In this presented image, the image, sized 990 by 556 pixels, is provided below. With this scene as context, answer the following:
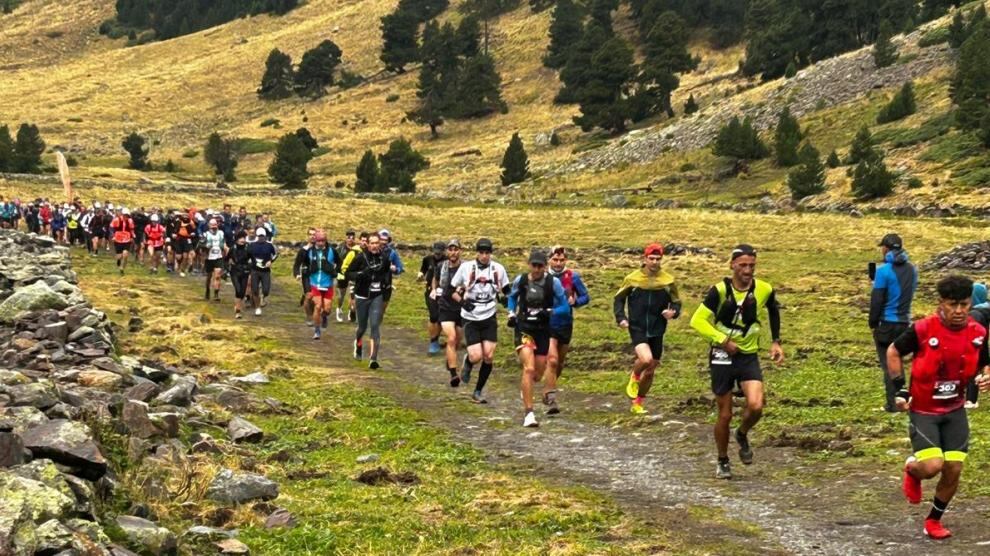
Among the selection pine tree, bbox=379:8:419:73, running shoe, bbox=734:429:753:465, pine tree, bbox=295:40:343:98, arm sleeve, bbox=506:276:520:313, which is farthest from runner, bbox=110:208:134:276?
pine tree, bbox=379:8:419:73

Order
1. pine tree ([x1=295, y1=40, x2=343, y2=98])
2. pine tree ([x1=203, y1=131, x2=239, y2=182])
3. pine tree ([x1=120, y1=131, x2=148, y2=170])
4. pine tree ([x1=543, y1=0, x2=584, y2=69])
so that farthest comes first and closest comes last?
pine tree ([x1=295, y1=40, x2=343, y2=98]) → pine tree ([x1=543, y1=0, x2=584, y2=69]) → pine tree ([x1=120, y1=131, x2=148, y2=170]) → pine tree ([x1=203, y1=131, x2=239, y2=182])

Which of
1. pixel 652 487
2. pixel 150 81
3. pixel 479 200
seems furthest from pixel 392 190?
pixel 150 81

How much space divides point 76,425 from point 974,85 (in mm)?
61700

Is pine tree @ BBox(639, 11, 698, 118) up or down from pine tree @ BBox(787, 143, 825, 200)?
up

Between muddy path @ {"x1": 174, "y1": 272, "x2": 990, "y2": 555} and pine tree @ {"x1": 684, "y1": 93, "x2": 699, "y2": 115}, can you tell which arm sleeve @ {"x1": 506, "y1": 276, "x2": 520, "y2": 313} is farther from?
pine tree @ {"x1": 684, "y1": 93, "x2": 699, "y2": 115}

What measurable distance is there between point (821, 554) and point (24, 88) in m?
160

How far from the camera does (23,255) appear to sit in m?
26.9

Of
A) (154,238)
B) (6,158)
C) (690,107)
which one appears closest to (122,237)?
(154,238)

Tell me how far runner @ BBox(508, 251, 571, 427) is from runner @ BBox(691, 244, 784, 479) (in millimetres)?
3520

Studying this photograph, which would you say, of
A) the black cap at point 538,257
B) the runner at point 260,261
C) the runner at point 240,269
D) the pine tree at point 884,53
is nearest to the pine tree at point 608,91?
the pine tree at point 884,53

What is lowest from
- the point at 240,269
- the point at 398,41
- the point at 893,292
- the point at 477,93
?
the point at 240,269

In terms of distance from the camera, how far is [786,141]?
227 ft

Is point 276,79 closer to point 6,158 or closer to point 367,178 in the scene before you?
point 6,158

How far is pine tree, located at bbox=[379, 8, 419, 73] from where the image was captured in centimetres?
13400
